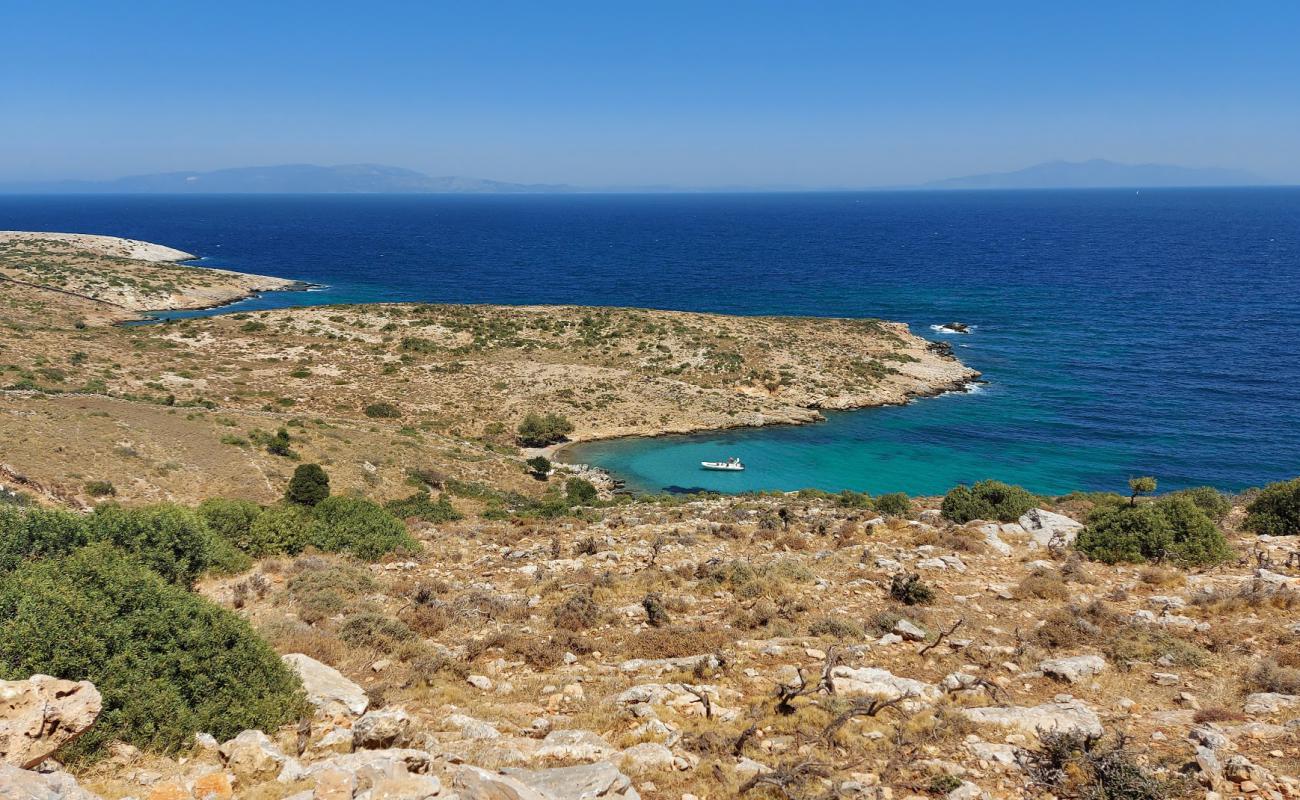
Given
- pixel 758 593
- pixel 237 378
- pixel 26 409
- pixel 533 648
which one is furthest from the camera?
pixel 237 378

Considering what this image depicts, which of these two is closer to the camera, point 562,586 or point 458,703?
point 458,703

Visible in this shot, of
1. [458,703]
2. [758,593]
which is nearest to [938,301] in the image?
[758,593]

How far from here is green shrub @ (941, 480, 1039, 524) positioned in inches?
932

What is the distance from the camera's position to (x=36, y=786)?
253 inches

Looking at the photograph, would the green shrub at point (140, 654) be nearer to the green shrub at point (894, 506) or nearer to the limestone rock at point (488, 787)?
the limestone rock at point (488, 787)

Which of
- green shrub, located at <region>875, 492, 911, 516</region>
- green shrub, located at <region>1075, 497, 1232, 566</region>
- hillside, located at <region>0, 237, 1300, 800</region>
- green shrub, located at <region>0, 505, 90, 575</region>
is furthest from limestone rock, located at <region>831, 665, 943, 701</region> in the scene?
green shrub, located at <region>0, 505, 90, 575</region>

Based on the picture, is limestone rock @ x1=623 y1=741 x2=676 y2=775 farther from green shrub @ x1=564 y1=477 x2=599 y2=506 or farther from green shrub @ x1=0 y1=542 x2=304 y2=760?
green shrub @ x1=564 y1=477 x2=599 y2=506

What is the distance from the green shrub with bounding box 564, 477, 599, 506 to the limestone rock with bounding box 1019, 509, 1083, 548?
20324mm

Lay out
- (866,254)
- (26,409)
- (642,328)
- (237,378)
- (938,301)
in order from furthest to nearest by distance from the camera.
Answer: (866,254), (938,301), (642,328), (237,378), (26,409)

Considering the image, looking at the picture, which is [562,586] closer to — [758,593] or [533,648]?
[533,648]

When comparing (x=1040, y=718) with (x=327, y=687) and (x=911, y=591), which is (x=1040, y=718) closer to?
(x=911, y=591)

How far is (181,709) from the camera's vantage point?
9008 mm

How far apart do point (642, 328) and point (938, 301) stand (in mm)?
51989

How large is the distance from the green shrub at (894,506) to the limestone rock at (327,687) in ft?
63.5
